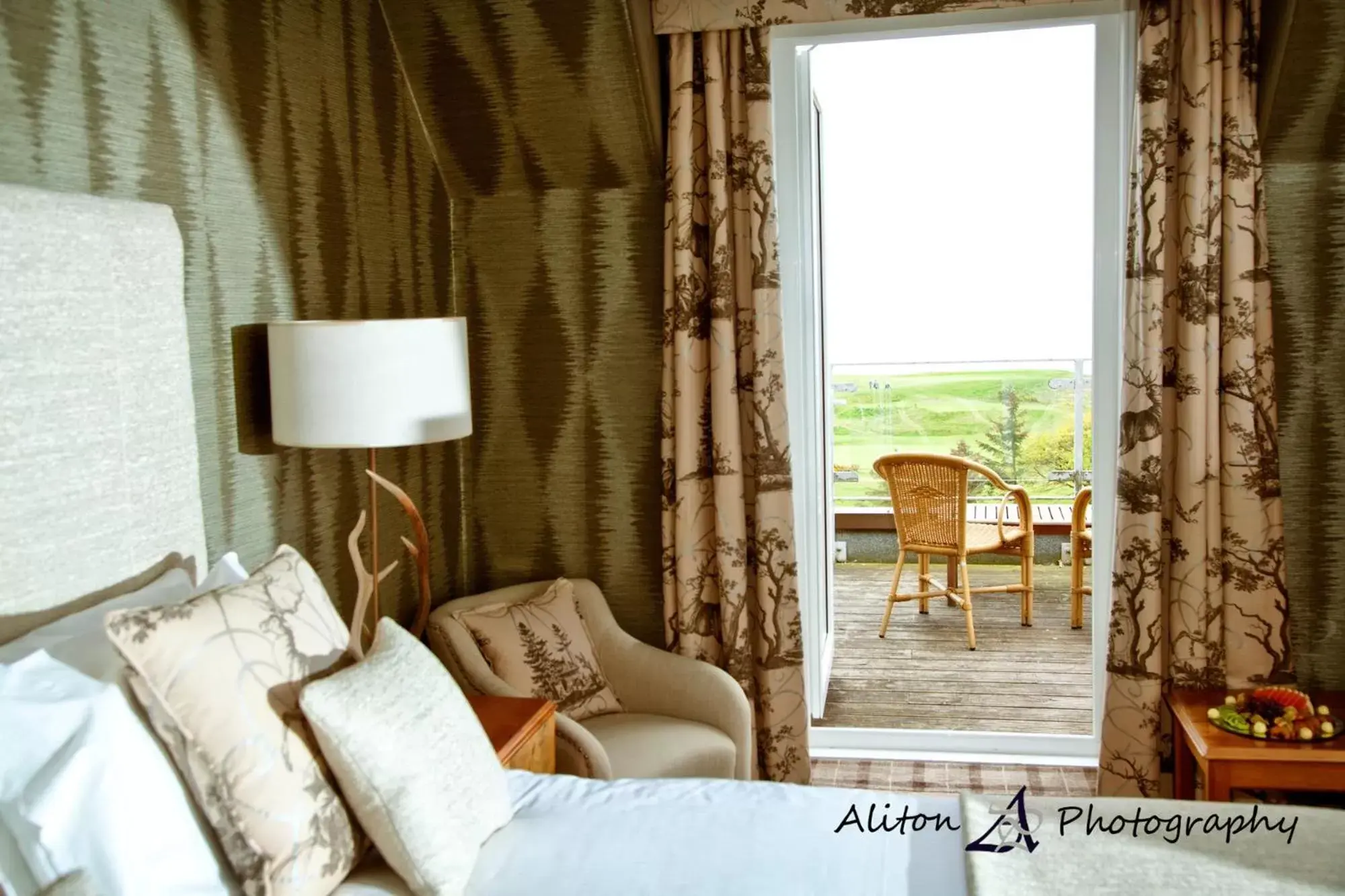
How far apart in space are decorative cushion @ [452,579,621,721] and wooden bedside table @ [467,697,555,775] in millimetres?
303

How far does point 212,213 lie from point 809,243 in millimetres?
1987

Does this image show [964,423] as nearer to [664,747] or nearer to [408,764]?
[664,747]

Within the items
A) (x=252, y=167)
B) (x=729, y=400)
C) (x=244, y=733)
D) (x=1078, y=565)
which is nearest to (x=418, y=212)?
(x=252, y=167)

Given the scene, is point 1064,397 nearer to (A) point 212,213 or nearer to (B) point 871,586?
(B) point 871,586

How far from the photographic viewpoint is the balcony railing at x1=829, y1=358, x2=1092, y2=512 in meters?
6.80

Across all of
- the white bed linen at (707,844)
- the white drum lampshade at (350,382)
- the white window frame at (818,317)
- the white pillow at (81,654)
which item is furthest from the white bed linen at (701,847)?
the white window frame at (818,317)

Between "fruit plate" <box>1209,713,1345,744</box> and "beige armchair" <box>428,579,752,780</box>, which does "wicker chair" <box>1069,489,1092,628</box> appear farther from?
"beige armchair" <box>428,579,752,780</box>

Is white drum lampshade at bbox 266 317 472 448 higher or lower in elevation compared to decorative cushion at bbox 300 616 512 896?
higher

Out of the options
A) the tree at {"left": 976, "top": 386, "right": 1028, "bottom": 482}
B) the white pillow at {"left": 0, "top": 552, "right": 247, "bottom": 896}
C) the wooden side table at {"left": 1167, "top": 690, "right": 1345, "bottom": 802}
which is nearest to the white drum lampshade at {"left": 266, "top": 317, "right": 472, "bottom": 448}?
the white pillow at {"left": 0, "top": 552, "right": 247, "bottom": 896}

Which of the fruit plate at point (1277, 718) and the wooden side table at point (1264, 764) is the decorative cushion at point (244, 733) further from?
the fruit plate at point (1277, 718)

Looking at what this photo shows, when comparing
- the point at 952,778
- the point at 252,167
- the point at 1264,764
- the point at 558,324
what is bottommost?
the point at 952,778

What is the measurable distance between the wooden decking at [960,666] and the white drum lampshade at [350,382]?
2357 millimetres

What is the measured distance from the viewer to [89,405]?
1.97 m

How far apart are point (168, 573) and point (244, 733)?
579mm
